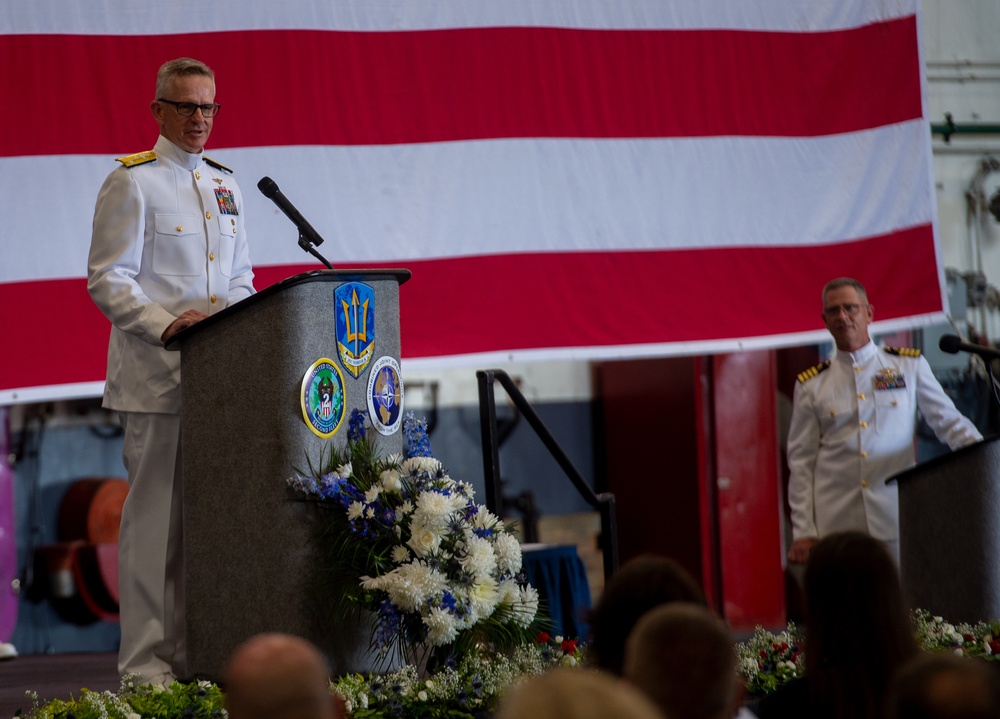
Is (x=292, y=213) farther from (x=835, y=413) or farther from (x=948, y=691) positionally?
(x=835, y=413)

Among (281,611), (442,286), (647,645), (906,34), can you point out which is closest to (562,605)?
(442,286)

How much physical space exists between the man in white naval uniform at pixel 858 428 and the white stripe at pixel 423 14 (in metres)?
1.38

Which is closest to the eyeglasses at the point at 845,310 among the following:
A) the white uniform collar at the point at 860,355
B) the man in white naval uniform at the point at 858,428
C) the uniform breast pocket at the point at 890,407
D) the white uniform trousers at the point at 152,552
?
the man in white naval uniform at the point at 858,428

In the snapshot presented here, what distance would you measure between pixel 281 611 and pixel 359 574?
161mm

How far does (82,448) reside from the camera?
19.6 feet

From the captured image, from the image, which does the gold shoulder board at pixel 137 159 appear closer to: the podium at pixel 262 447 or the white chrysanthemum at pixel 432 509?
the podium at pixel 262 447

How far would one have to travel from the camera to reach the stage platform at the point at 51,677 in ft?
11.1

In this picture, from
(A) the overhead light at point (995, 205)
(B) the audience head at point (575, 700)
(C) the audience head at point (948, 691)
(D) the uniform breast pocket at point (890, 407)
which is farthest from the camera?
(A) the overhead light at point (995, 205)

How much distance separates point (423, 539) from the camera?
248cm

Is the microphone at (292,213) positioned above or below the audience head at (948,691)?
above

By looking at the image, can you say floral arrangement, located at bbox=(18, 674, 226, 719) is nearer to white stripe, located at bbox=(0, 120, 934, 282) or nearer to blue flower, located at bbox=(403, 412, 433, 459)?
blue flower, located at bbox=(403, 412, 433, 459)

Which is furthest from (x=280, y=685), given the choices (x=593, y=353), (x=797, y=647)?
(x=593, y=353)

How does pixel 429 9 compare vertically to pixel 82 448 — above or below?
above

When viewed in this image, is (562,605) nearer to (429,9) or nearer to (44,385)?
(44,385)
